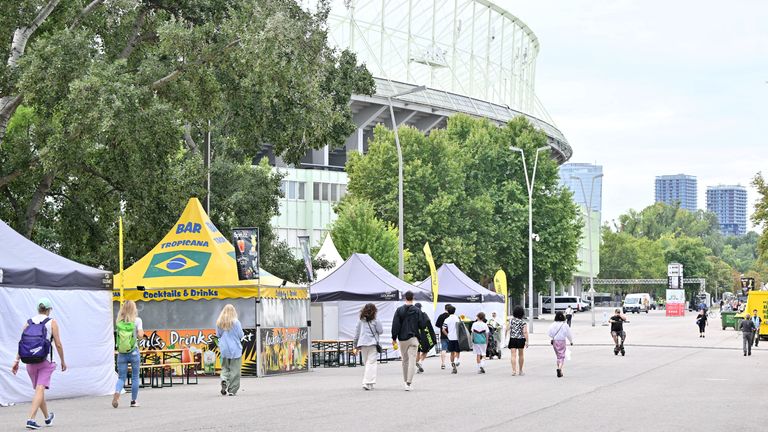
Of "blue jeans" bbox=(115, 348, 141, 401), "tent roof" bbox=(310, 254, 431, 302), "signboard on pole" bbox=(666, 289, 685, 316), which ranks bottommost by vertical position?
"signboard on pole" bbox=(666, 289, 685, 316)

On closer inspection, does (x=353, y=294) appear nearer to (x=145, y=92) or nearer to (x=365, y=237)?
(x=145, y=92)

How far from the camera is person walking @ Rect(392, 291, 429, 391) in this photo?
21062mm

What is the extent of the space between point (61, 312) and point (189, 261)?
7223 millimetres

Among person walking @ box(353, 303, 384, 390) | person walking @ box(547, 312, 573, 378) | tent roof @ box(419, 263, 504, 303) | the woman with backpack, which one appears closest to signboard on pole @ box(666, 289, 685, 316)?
tent roof @ box(419, 263, 504, 303)

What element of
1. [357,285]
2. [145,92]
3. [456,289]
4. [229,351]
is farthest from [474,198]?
[229,351]

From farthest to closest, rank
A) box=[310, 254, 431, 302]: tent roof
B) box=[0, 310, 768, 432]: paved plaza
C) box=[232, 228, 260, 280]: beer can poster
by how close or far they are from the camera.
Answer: box=[310, 254, 431, 302]: tent roof, box=[232, 228, 260, 280]: beer can poster, box=[0, 310, 768, 432]: paved plaza

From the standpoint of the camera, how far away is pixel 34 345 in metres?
15.0

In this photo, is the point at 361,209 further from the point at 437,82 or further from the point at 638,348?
the point at 437,82

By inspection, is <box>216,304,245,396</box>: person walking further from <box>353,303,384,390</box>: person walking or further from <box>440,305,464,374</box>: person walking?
<box>440,305,464,374</box>: person walking

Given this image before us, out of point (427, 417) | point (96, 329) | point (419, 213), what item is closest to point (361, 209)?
point (419, 213)

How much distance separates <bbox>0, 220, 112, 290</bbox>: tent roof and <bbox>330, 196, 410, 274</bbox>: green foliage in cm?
4002

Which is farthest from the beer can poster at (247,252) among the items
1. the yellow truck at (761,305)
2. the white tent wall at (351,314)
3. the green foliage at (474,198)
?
the green foliage at (474,198)

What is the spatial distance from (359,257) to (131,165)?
1014 cm

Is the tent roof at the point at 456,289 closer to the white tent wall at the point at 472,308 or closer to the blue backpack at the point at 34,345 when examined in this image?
the white tent wall at the point at 472,308
